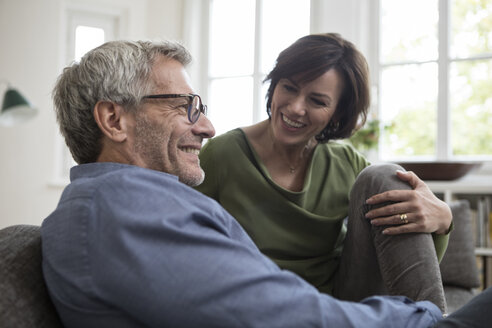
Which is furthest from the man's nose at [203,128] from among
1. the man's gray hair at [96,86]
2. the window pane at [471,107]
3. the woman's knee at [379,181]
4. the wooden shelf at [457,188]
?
the window pane at [471,107]

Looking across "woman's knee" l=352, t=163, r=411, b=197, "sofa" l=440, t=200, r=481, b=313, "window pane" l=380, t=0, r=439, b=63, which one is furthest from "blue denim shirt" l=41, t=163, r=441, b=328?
"window pane" l=380, t=0, r=439, b=63

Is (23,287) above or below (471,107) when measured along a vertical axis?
below

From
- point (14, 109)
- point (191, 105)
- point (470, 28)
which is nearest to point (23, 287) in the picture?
point (191, 105)

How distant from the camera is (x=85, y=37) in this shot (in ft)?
16.3

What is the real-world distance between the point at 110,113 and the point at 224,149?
77 cm

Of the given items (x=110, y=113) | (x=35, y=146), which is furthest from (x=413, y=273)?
(x=35, y=146)

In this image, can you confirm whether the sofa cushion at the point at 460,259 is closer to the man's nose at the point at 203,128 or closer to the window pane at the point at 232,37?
the man's nose at the point at 203,128

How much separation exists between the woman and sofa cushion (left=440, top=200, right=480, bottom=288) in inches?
44.5

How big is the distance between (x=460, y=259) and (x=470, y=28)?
2065 mm

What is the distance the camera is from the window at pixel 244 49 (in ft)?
15.9

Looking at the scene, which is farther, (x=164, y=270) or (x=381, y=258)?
(x=381, y=258)

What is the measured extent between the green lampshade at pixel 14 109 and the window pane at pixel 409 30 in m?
2.92

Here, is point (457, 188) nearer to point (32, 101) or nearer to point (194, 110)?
point (194, 110)

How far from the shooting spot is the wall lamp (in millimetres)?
4094
